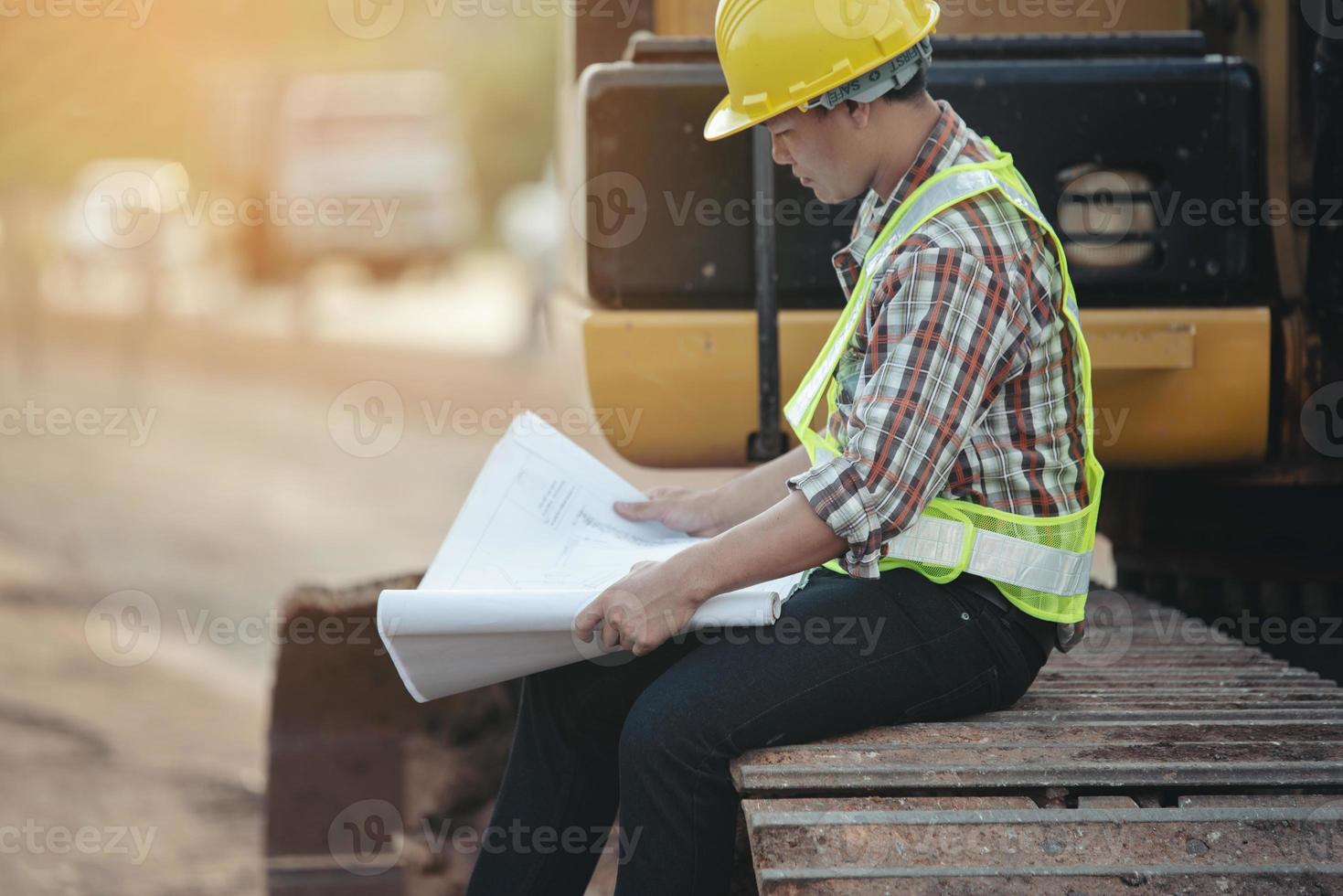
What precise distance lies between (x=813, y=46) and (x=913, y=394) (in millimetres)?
585

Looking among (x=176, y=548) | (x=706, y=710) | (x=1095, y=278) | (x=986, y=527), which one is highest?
(x=1095, y=278)

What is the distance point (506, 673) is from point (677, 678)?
282 millimetres

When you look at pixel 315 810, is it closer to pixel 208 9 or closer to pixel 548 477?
pixel 548 477

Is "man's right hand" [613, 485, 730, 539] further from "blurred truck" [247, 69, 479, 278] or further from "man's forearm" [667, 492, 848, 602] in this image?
"blurred truck" [247, 69, 479, 278]

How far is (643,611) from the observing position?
2.36 m

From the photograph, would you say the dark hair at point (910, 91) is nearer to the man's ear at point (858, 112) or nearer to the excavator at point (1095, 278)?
the man's ear at point (858, 112)

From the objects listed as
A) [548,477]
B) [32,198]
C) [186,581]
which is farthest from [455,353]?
[548,477]

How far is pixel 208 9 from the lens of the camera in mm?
→ 24172

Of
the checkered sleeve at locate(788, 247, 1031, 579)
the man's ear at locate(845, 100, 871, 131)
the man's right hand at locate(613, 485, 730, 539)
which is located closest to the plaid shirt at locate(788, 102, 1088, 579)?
the checkered sleeve at locate(788, 247, 1031, 579)

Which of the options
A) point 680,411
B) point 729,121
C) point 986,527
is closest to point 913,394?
point 986,527

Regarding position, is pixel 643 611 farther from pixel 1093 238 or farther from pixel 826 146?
pixel 1093 238

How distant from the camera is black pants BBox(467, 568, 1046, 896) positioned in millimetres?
2379

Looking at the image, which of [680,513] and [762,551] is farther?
[680,513]

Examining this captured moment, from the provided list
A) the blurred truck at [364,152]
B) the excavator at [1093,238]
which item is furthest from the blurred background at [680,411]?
the blurred truck at [364,152]
